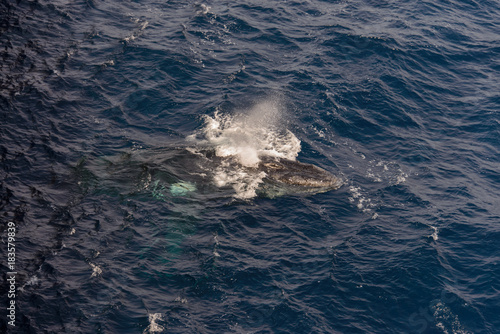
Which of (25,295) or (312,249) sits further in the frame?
(312,249)

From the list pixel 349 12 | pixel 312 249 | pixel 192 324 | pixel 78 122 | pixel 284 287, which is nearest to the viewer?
pixel 192 324

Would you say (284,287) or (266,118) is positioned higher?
(266,118)

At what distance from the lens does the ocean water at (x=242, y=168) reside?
31266 mm

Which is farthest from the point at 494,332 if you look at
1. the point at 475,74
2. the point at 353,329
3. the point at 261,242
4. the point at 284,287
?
the point at 475,74

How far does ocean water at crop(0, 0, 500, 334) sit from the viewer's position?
31266 millimetres

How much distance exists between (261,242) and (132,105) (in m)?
22.9

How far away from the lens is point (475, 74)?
58656 mm

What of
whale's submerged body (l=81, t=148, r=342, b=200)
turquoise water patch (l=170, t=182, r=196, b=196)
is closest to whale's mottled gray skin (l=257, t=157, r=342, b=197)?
whale's submerged body (l=81, t=148, r=342, b=200)

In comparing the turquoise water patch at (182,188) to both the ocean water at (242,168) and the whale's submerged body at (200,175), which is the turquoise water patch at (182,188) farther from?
the ocean water at (242,168)

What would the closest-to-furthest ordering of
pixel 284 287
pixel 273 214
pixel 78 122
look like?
pixel 284 287
pixel 273 214
pixel 78 122

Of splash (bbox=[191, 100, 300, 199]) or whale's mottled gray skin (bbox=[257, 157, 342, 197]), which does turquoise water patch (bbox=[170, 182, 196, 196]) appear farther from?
whale's mottled gray skin (bbox=[257, 157, 342, 197])

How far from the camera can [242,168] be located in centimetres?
4269

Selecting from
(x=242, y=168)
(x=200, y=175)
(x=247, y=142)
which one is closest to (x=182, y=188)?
(x=200, y=175)

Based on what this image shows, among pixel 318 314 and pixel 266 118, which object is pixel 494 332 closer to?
pixel 318 314
